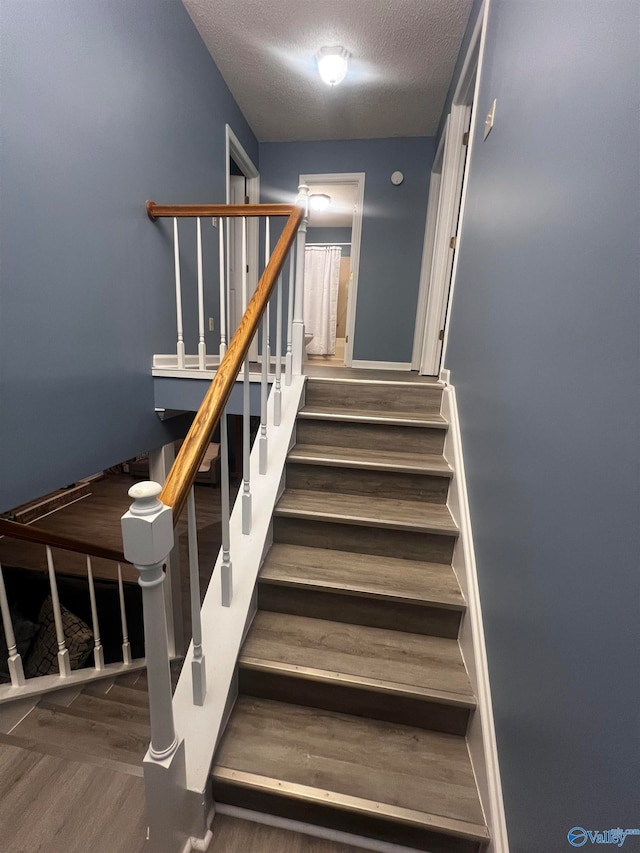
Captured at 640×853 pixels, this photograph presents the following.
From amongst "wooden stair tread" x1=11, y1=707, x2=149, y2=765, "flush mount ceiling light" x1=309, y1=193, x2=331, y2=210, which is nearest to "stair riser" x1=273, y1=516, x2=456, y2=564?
"wooden stair tread" x1=11, y1=707, x2=149, y2=765

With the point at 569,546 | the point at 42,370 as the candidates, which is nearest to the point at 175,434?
the point at 42,370

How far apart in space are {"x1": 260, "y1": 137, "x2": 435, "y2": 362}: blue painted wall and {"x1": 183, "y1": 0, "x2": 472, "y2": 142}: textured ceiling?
6.8 inches

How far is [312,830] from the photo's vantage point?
3.29ft

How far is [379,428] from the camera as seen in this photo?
6.21 feet

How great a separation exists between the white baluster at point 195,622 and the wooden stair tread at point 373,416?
1006mm

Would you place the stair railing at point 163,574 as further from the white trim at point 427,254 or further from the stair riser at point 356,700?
the white trim at point 427,254

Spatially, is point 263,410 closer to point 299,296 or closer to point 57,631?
point 299,296

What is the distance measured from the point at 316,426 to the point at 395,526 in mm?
681

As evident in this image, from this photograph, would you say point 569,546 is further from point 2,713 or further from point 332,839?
point 2,713

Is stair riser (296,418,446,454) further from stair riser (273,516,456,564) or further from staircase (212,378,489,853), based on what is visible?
stair riser (273,516,456,564)

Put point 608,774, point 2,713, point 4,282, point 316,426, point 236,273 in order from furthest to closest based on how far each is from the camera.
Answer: point 236,273 → point 316,426 → point 2,713 → point 4,282 → point 608,774

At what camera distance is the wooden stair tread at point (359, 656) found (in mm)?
1143

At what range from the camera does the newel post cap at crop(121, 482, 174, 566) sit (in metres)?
0.69

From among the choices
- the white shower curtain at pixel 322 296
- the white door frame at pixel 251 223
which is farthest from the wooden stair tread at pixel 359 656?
the white shower curtain at pixel 322 296
